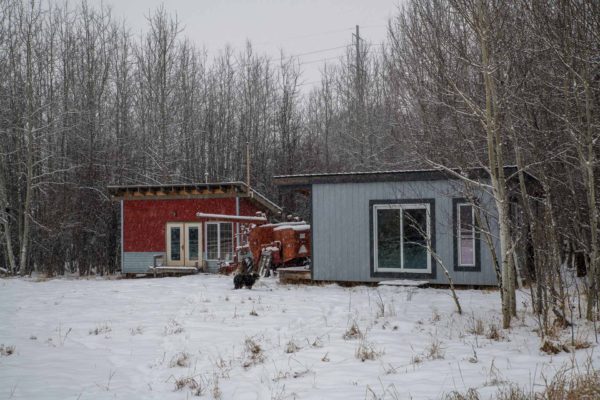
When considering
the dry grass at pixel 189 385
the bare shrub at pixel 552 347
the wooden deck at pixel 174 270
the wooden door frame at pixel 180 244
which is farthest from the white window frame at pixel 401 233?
the wooden door frame at pixel 180 244

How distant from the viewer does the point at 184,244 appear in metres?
20.5

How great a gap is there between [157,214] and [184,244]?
1630 millimetres

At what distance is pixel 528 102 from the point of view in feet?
27.1

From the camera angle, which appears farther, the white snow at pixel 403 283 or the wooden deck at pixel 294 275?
the wooden deck at pixel 294 275

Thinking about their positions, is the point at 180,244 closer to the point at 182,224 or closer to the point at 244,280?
the point at 182,224

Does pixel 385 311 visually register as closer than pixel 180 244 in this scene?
Yes

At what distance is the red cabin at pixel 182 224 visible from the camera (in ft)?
65.4

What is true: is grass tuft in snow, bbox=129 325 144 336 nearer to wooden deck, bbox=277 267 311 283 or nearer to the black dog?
the black dog

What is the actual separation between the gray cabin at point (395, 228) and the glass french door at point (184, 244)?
685 centimetres

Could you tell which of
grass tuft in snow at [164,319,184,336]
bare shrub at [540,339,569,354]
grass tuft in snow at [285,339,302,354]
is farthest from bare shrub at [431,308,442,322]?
grass tuft in snow at [164,319,184,336]

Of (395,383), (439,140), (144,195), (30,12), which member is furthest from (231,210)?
(395,383)

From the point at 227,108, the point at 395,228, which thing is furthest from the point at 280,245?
the point at 227,108

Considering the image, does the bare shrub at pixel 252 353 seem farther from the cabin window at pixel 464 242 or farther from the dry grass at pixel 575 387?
the cabin window at pixel 464 242

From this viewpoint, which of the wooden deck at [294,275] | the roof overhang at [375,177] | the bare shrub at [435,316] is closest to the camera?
the bare shrub at [435,316]
